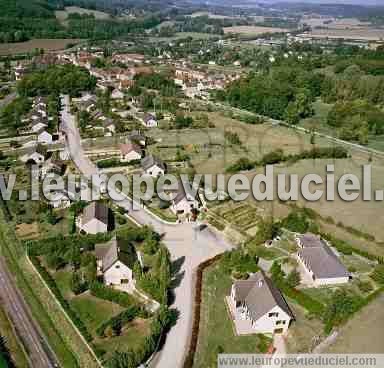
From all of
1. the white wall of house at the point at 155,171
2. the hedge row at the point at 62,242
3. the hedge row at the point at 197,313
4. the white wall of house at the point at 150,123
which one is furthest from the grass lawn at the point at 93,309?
the white wall of house at the point at 150,123

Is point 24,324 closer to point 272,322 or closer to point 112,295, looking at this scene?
point 112,295

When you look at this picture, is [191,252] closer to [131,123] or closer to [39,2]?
[131,123]

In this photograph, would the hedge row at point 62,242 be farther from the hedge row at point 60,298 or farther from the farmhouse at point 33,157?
the farmhouse at point 33,157

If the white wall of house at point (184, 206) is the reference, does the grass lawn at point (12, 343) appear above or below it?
below

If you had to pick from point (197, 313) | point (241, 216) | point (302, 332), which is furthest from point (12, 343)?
point (241, 216)

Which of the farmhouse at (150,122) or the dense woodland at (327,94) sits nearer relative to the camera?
the farmhouse at (150,122)

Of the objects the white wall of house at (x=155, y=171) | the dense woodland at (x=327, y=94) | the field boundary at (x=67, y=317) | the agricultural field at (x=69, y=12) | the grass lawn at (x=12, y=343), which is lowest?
the grass lawn at (x=12, y=343)
